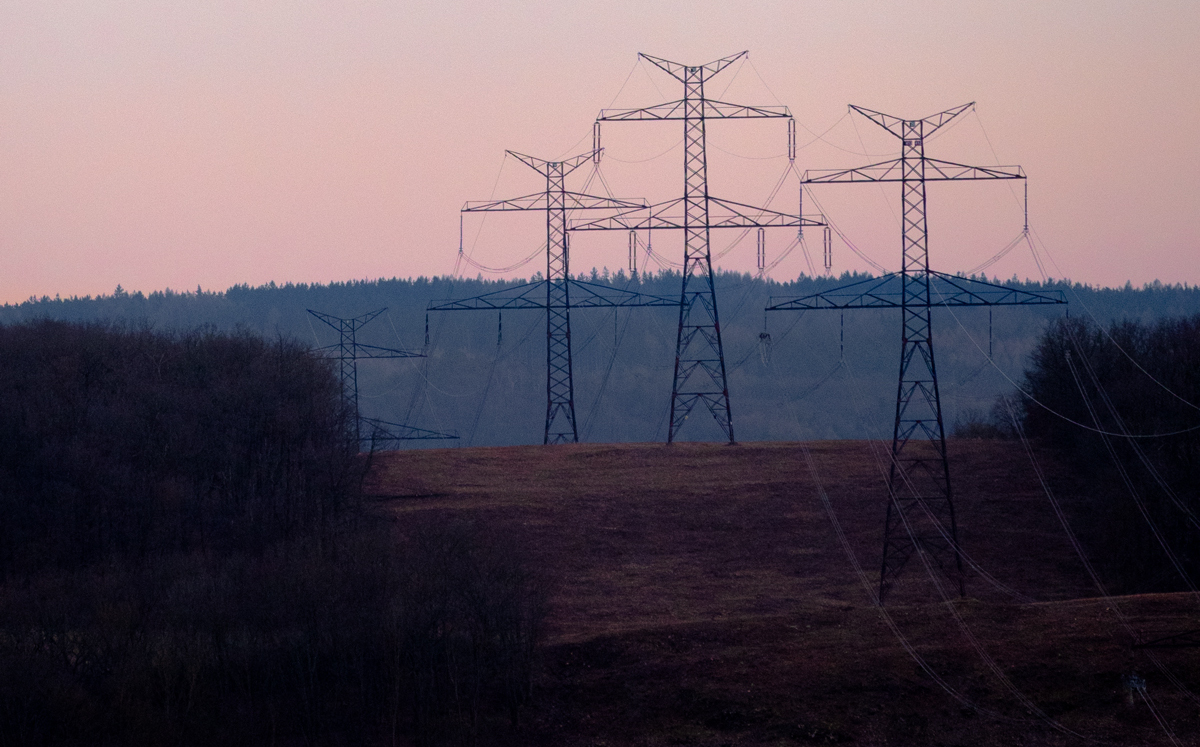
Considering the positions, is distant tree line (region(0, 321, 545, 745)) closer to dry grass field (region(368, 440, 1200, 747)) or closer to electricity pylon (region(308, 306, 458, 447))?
electricity pylon (region(308, 306, 458, 447))

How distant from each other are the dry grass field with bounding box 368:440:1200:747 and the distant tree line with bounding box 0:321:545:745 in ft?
8.07

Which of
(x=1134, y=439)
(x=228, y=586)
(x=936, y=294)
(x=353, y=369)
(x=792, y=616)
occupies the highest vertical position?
(x=936, y=294)

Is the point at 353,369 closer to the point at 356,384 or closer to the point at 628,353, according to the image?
the point at 356,384

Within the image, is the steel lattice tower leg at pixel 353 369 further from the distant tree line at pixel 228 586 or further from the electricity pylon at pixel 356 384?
the distant tree line at pixel 228 586

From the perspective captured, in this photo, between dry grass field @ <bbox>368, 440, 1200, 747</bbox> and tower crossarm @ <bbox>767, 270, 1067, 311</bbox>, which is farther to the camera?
tower crossarm @ <bbox>767, 270, 1067, 311</bbox>

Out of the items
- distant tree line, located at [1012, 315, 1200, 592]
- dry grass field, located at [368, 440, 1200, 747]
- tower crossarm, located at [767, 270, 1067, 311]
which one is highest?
tower crossarm, located at [767, 270, 1067, 311]

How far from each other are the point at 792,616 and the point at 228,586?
51.4ft

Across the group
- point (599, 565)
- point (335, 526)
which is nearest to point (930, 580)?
point (599, 565)

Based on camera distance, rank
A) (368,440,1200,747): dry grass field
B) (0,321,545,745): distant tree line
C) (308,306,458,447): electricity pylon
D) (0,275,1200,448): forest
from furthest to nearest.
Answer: (0,275,1200,448): forest, (308,306,458,447): electricity pylon, (0,321,545,745): distant tree line, (368,440,1200,747): dry grass field

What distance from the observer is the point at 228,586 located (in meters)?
31.8

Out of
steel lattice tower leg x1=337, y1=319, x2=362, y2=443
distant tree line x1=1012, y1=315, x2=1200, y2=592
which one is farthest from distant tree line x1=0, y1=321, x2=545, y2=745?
distant tree line x1=1012, y1=315, x2=1200, y2=592

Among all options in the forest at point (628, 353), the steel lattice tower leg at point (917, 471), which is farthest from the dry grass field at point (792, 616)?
the forest at point (628, 353)

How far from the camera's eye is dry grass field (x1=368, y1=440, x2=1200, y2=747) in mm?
25359

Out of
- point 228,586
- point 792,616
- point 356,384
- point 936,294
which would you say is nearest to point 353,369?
point 356,384
